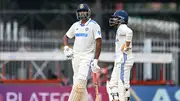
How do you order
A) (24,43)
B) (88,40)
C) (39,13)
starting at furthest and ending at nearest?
1. (39,13)
2. (24,43)
3. (88,40)

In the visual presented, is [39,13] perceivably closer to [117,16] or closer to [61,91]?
[61,91]

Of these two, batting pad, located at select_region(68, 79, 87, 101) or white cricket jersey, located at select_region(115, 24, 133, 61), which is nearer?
white cricket jersey, located at select_region(115, 24, 133, 61)

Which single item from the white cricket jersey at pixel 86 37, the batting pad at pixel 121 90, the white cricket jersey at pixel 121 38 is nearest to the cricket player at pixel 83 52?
the white cricket jersey at pixel 86 37

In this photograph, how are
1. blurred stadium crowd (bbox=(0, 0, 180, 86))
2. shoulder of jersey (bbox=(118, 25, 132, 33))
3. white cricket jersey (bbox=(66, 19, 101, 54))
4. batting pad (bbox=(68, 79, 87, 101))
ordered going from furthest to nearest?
1. blurred stadium crowd (bbox=(0, 0, 180, 86))
2. white cricket jersey (bbox=(66, 19, 101, 54))
3. batting pad (bbox=(68, 79, 87, 101))
4. shoulder of jersey (bbox=(118, 25, 132, 33))

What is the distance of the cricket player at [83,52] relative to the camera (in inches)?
519

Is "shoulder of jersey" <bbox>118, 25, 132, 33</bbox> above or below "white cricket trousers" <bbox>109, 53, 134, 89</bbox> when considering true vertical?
above

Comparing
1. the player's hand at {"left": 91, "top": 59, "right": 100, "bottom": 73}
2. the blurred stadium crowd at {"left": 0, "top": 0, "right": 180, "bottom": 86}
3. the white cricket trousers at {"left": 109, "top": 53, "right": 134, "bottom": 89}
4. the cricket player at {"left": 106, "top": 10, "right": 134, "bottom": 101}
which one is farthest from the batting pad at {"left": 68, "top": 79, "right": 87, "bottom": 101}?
the blurred stadium crowd at {"left": 0, "top": 0, "right": 180, "bottom": 86}

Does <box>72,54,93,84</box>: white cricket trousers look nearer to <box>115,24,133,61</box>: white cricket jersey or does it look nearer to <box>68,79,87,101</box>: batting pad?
<box>68,79,87,101</box>: batting pad

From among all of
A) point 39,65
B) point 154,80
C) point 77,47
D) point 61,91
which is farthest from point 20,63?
point 77,47

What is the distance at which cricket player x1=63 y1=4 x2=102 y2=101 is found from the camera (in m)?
13.2

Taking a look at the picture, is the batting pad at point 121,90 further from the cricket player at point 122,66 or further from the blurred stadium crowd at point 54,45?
→ the blurred stadium crowd at point 54,45

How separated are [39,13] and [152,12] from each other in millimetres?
4831

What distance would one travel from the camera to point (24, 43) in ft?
72.4

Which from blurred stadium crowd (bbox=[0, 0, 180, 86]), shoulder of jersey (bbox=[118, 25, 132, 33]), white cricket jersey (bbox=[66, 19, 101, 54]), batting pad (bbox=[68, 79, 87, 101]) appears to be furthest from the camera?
blurred stadium crowd (bbox=[0, 0, 180, 86])
